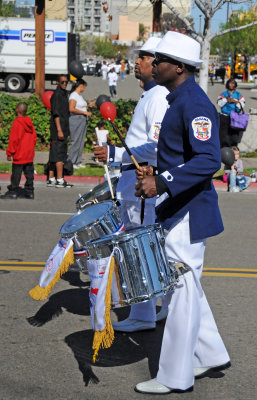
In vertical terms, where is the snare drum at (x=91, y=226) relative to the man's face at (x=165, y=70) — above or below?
below

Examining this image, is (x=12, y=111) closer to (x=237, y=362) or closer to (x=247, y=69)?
(x=237, y=362)

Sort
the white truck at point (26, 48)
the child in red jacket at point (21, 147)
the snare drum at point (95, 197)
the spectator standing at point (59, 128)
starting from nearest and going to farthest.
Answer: the snare drum at point (95, 197) → the child in red jacket at point (21, 147) → the spectator standing at point (59, 128) → the white truck at point (26, 48)

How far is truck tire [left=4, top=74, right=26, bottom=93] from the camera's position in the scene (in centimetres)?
3519

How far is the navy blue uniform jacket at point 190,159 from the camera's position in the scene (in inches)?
166


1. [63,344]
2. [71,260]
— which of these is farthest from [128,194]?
[63,344]

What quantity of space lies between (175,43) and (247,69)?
76209 millimetres

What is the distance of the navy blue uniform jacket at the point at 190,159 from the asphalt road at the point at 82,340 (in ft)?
3.40

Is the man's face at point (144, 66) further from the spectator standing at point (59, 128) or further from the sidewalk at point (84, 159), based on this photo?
the sidewalk at point (84, 159)

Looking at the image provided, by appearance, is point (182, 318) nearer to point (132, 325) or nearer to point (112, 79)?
point (132, 325)

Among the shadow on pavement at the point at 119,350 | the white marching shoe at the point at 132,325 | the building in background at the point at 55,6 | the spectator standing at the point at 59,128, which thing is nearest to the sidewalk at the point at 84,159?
the spectator standing at the point at 59,128

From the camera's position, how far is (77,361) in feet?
16.6

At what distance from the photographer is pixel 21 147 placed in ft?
38.4

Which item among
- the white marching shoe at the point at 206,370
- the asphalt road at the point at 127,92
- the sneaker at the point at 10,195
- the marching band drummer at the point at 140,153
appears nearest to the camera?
the white marching shoe at the point at 206,370

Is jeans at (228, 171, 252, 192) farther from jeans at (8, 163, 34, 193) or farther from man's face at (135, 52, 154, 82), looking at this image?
man's face at (135, 52, 154, 82)
